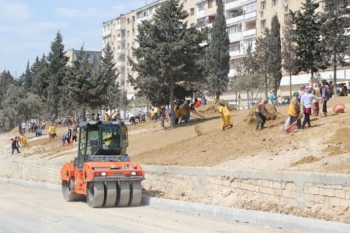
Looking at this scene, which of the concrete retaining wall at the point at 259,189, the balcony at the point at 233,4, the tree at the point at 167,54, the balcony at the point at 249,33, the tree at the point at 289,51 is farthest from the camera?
the balcony at the point at 233,4

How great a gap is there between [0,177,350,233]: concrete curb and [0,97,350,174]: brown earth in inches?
98.5

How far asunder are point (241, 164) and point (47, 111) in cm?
5191

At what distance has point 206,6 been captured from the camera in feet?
221

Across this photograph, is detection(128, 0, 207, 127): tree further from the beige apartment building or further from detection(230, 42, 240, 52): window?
Answer: detection(230, 42, 240, 52): window

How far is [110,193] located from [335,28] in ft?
86.6

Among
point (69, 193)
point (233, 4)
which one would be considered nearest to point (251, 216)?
point (69, 193)

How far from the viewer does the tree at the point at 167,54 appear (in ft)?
101

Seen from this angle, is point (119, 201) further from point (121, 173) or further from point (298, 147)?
point (298, 147)

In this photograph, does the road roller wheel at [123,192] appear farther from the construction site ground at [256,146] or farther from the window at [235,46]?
the window at [235,46]

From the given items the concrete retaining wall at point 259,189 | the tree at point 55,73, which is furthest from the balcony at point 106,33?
the concrete retaining wall at point 259,189

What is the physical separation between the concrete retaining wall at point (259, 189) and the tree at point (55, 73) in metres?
48.7

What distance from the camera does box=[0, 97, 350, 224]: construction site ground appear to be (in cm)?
1504

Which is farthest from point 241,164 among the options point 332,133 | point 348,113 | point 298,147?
point 348,113

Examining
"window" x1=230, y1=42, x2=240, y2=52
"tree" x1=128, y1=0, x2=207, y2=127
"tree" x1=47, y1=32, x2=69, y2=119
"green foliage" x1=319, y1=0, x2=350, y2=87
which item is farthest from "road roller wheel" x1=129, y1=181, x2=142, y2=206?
"tree" x1=47, y1=32, x2=69, y2=119
